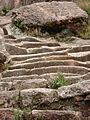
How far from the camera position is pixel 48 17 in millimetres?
14992

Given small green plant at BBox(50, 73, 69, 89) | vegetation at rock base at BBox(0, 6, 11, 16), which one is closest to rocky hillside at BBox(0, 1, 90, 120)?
small green plant at BBox(50, 73, 69, 89)

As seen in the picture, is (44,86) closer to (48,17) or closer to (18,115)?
(18,115)

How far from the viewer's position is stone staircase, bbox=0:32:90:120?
7.38 m

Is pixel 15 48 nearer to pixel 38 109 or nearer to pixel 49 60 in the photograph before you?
pixel 49 60

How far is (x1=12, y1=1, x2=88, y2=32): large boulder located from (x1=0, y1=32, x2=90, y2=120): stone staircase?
3.02 metres

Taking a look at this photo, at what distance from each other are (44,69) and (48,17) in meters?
5.41

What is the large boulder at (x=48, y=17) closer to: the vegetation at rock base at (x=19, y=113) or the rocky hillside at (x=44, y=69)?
the rocky hillside at (x=44, y=69)

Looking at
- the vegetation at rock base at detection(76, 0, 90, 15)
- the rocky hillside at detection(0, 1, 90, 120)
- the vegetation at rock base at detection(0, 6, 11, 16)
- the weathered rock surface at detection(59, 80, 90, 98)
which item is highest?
the weathered rock surface at detection(59, 80, 90, 98)

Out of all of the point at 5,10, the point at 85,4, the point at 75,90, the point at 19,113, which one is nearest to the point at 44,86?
the point at 75,90

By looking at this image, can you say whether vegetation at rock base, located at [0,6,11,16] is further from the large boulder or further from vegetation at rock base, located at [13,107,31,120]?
vegetation at rock base, located at [13,107,31,120]

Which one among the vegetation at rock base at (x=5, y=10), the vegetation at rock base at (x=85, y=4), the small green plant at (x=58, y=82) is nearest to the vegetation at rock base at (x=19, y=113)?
the small green plant at (x=58, y=82)

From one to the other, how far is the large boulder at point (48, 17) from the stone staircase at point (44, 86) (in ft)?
9.90

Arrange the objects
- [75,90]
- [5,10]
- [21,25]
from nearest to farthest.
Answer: [75,90] → [21,25] → [5,10]

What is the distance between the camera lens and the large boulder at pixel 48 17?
14906mm
